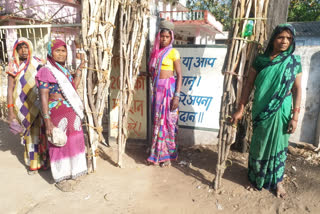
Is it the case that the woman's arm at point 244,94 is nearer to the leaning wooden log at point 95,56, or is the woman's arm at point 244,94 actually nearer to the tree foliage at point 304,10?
the leaning wooden log at point 95,56

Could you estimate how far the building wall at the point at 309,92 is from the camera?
133 inches

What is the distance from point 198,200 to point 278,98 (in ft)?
4.48

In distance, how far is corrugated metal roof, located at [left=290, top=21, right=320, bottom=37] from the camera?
10.3m

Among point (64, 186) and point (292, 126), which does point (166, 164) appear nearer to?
point (64, 186)

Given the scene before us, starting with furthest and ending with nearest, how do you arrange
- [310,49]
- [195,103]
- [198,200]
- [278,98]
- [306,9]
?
[306,9] → [195,103] → [310,49] → [198,200] → [278,98]

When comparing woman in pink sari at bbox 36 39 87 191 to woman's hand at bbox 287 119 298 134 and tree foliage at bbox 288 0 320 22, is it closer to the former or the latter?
woman's hand at bbox 287 119 298 134

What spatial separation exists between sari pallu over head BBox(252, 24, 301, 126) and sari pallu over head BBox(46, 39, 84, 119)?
202cm

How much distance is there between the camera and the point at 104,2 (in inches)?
111

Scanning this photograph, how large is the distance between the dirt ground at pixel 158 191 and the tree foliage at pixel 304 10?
9.77 meters

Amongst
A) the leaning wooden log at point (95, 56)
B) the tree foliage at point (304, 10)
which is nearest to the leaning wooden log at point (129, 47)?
the leaning wooden log at point (95, 56)

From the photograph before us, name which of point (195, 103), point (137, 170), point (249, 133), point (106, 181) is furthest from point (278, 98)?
point (106, 181)

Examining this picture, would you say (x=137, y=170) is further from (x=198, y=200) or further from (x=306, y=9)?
(x=306, y=9)

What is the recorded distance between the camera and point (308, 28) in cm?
1073

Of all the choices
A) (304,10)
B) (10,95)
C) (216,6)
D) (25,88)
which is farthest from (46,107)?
(216,6)
